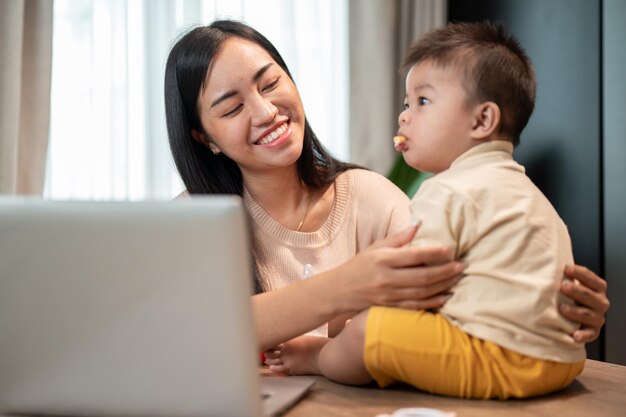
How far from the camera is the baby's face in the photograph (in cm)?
133

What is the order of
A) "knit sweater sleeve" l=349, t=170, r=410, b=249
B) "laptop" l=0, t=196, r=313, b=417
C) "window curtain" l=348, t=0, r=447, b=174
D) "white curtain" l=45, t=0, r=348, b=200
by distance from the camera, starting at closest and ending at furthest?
"laptop" l=0, t=196, r=313, b=417, "knit sweater sleeve" l=349, t=170, r=410, b=249, "white curtain" l=45, t=0, r=348, b=200, "window curtain" l=348, t=0, r=447, b=174

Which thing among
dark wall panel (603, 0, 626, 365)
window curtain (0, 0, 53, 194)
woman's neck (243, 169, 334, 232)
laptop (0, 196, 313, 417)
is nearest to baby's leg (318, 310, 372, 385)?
laptop (0, 196, 313, 417)

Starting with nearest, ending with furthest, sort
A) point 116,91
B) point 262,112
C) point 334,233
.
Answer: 1. point 262,112
2. point 334,233
3. point 116,91

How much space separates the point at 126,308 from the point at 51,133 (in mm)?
2138

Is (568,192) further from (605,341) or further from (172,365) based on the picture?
(172,365)

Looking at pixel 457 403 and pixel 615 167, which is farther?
pixel 615 167

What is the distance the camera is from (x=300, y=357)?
1.41m

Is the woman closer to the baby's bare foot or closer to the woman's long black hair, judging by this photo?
the woman's long black hair

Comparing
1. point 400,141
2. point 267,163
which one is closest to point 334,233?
point 267,163

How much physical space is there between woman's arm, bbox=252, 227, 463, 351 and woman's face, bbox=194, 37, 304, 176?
0.53 metres

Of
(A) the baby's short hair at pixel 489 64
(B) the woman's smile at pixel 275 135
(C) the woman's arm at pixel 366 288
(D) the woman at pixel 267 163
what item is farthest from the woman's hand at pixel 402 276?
(B) the woman's smile at pixel 275 135

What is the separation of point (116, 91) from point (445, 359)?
2.16 m

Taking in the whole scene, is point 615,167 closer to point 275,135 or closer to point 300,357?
point 275,135

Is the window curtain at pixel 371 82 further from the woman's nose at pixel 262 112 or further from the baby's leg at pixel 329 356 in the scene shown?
the baby's leg at pixel 329 356
